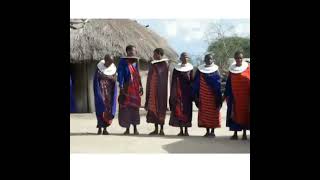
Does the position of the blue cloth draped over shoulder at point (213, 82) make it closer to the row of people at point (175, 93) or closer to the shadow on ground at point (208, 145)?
the row of people at point (175, 93)

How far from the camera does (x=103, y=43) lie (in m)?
13.0

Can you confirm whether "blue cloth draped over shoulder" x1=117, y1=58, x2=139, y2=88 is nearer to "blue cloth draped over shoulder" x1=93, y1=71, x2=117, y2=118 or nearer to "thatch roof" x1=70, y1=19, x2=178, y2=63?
"blue cloth draped over shoulder" x1=93, y1=71, x2=117, y2=118

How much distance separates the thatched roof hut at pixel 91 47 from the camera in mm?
12969

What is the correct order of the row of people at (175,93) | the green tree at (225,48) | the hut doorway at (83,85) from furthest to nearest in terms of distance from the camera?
the hut doorway at (83,85), the green tree at (225,48), the row of people at (175,93)

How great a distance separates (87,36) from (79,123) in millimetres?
2871

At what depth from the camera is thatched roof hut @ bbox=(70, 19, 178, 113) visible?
13.0 m

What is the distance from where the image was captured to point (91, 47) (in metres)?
13.0

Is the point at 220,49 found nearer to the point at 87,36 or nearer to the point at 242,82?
the point at 242,82

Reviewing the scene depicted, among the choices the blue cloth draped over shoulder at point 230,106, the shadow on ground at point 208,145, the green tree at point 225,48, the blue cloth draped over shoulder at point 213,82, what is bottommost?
the shadow on ground at point 208,145

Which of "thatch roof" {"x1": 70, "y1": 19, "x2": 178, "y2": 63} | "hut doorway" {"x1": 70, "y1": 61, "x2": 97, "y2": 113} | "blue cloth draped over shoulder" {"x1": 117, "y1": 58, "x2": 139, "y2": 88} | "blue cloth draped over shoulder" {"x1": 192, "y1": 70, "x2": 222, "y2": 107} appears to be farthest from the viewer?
"hut doorway" {"x1": 70, "y1": 61, "x2": 97, "y2": 113}

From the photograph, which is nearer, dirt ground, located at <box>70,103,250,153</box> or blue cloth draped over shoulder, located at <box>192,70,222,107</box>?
dirt ground, located at <box>70,103,250,153</box>

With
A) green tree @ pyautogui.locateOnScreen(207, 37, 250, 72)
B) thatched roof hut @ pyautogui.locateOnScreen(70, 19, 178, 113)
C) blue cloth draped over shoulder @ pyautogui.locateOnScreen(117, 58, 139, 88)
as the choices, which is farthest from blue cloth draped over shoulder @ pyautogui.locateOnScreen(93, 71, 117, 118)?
thatched roof hut @ pyautogui.locateOnScreen(70, 19, 178, 113)

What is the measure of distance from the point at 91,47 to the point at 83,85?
43.7 inches

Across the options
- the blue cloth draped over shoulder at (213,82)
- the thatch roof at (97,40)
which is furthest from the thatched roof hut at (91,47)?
the blue cloth draped over shoulder at (213,82)
